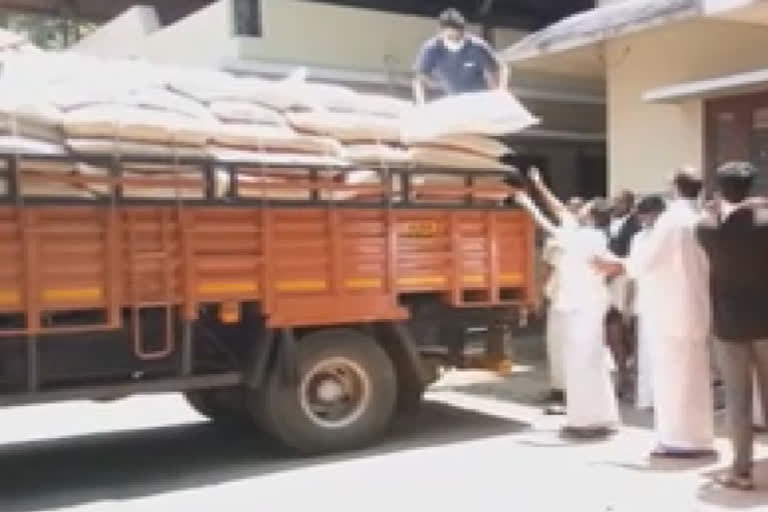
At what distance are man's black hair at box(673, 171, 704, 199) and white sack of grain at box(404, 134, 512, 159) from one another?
1.60 meters

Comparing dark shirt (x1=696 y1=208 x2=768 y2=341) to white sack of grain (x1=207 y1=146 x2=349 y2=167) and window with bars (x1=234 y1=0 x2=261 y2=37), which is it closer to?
white sack of grain (x1=207 y1=146 x2=349 y2=167)

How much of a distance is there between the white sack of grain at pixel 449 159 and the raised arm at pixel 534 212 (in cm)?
31

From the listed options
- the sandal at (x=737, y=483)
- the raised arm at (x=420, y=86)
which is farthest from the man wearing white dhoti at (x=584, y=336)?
the raised arm at (x=420, y=86)

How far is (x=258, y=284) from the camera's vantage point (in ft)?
20.8

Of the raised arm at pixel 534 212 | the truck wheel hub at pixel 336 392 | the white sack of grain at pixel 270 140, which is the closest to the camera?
the white sack of grain at pixel 270 140

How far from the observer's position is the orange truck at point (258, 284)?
18.8 feet

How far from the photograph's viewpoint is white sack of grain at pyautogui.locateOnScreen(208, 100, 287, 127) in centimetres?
635

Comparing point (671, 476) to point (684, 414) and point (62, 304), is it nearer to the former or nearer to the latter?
point (684, 414)

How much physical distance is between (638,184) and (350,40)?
153 inches

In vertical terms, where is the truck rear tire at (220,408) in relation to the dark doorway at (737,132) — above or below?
below

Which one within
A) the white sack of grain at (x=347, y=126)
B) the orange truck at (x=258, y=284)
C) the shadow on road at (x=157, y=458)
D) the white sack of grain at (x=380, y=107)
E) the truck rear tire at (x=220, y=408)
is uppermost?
the white sack of grain at (x=380, y=107)

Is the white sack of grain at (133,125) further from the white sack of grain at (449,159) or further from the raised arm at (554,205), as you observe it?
the raised arm at (554,205)

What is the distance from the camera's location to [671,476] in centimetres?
577

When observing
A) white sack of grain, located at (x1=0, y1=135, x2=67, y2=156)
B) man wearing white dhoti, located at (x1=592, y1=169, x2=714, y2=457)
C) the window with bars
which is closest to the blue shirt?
man wearing white dhoti, located at (x1=592, y1=169, x2=714, y2=457)
